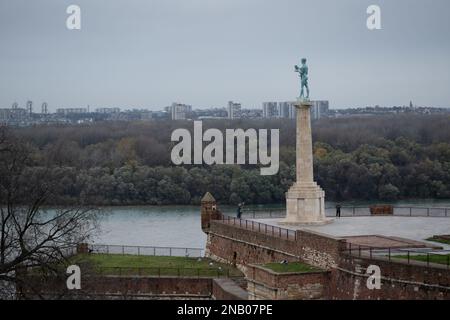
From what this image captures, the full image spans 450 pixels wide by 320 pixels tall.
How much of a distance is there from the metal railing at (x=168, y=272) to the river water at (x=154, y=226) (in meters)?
11.3

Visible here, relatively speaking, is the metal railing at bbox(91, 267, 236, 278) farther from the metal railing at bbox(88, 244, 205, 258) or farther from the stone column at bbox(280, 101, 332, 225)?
the metal railing at bbox(88, 244, 205, 258)

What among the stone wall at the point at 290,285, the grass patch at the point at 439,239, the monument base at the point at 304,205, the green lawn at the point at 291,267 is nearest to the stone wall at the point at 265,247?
the green lawn at the point at 291,267

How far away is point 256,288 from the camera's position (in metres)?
34.8

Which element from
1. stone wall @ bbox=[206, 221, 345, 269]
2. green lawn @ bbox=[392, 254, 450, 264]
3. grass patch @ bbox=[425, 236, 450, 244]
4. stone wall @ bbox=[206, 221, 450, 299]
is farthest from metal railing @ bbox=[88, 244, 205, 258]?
green lawn @ bbox=[392, 254, 450, 264]

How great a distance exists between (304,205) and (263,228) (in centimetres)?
239

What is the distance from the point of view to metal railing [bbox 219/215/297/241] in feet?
130

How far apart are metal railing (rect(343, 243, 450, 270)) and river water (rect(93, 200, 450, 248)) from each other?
20.8 m

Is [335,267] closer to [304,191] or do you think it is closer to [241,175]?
[304,191]

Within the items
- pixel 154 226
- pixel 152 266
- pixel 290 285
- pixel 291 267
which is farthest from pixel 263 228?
pixel 154 226

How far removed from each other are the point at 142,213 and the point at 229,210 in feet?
20.4

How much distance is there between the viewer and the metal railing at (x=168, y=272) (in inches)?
1603

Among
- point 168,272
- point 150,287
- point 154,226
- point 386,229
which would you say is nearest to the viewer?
point 150,287

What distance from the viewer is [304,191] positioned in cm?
4472

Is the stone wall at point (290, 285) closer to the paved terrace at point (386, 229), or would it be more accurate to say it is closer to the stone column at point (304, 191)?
the paved terrace at point (386, 229)
